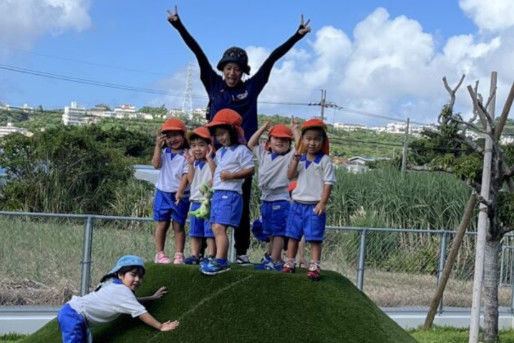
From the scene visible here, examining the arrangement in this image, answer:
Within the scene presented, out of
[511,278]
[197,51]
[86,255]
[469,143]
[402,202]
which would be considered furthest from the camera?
[402,202]

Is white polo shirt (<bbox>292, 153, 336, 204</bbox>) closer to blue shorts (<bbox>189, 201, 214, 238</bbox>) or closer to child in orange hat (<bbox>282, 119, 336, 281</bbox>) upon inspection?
child in orange hat (<bbox>282, 119, 336, 281</bbox>)

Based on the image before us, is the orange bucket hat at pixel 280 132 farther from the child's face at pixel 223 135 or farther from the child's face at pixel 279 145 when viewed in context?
the child's face at pixel 223 135

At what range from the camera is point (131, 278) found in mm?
6559

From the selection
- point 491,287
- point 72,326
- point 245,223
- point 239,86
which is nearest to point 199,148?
point 239,86

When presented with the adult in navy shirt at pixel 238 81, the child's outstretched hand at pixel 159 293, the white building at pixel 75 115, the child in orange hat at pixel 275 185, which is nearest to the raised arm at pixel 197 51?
the adult in navy shirt at pixel 238 81

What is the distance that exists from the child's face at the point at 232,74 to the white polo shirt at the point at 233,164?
2.22 feet

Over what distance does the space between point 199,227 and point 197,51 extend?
1.63 meters

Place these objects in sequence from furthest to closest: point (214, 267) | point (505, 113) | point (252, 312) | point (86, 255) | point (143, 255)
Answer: point (143, 255)
point (86, 255)
point (505, 113)
point (214, 267)
point (252, 312)

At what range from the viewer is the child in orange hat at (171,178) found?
777cm

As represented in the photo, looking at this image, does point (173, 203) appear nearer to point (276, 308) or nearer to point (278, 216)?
point (278, 216)

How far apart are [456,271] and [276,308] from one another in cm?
835

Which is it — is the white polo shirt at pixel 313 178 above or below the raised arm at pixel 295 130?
below

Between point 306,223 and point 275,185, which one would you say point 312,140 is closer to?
point 275,185

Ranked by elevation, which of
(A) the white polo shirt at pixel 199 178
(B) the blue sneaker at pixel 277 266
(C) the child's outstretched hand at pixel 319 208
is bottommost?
(B) the blue sneaker at pixel 277 266
